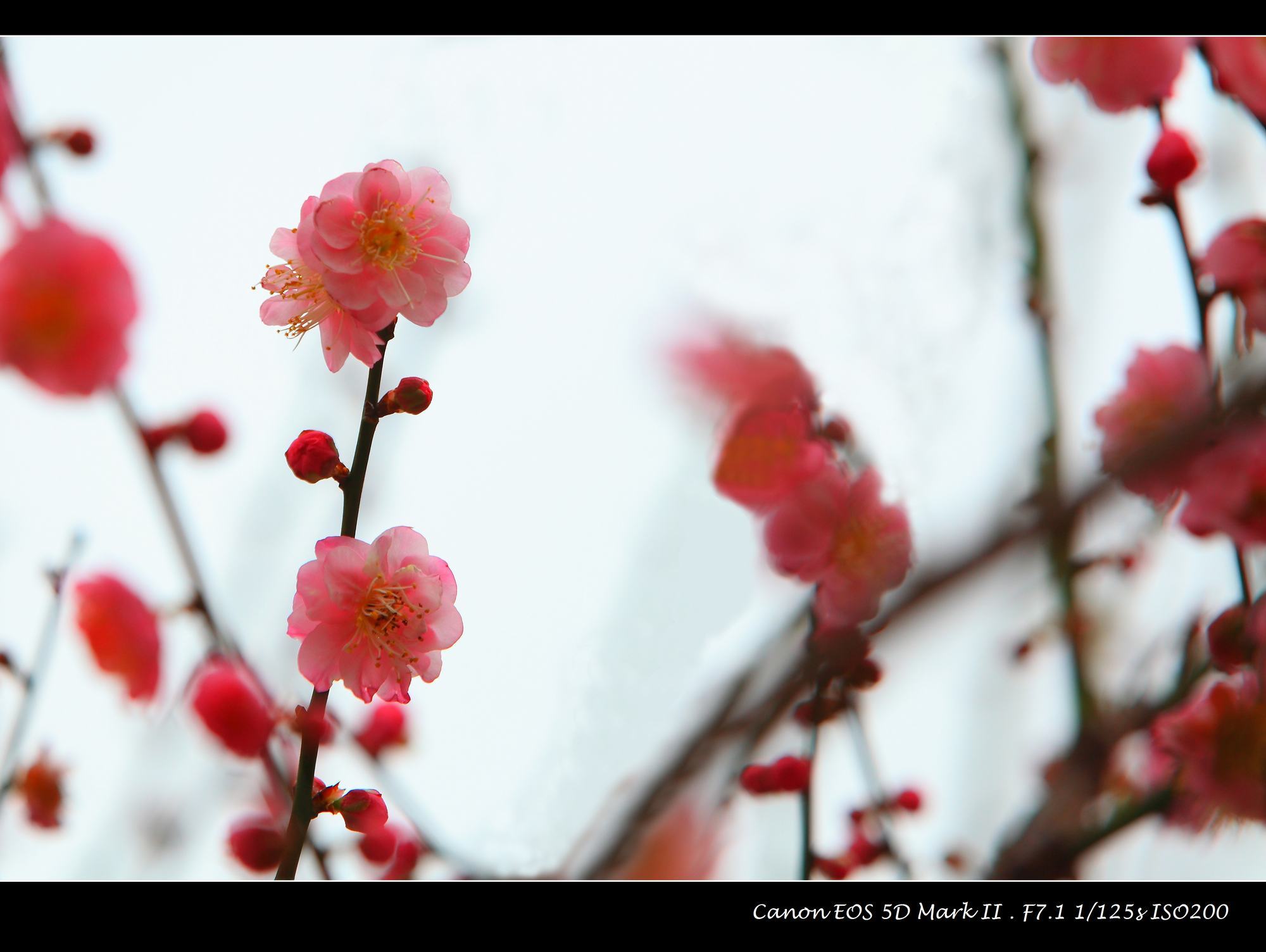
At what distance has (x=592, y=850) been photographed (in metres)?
0.34

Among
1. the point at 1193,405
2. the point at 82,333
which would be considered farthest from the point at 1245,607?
the point at 82,333

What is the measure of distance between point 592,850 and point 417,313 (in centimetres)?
23

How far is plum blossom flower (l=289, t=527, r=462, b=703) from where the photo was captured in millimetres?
341

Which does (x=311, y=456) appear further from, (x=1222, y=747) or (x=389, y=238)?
(x=1222, y=747)

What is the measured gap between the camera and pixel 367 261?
342 mm

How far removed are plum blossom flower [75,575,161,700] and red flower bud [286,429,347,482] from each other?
10.3 inches

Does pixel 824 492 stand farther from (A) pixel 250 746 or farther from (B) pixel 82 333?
(B) pixel 82 333

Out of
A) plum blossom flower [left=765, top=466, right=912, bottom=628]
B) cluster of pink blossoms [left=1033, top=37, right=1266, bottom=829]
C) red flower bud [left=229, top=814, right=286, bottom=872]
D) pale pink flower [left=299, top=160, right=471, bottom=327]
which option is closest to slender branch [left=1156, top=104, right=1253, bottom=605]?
cluster of pink blossoms [left=1033, top=37, right=1266, bottom=829]

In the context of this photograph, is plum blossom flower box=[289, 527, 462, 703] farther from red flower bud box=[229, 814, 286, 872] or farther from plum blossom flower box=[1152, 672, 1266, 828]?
plum blossom flower box=[1152, 672, 1266, 828]

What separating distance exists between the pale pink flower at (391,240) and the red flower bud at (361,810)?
7.9 inches

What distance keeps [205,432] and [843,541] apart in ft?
1.18

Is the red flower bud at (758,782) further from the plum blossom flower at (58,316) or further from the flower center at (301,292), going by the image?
the plum blossom flower at (58,316)

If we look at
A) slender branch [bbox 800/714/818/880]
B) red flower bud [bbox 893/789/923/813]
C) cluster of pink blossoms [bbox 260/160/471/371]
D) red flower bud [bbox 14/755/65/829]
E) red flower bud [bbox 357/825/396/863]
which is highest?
cluster of pink blossoms [bbox 260/160/471/371]

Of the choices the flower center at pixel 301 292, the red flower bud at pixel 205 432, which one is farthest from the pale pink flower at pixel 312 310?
the red flower bud at pixel 205 432
